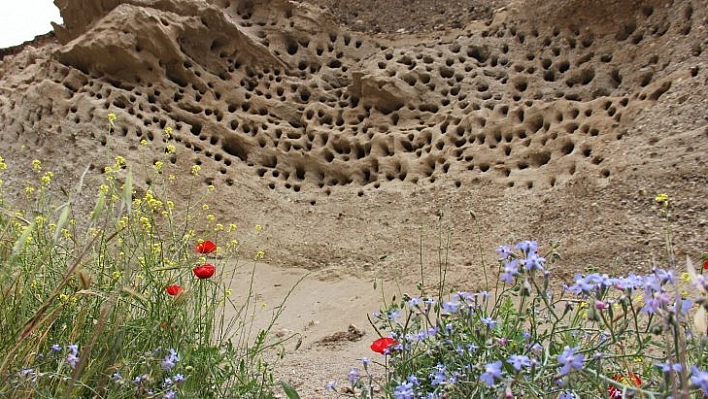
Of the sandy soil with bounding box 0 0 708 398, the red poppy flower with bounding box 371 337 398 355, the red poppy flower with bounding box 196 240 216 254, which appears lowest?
the red poppy flower with bounding box 371 337 398 355

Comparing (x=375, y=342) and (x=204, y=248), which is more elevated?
(x=204, y=248)

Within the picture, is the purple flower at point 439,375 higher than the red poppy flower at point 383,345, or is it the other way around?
the red poppy flower at point 383,345

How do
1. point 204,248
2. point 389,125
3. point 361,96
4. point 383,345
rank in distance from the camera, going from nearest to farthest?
point 383,345 → point 204,248 → point 389,125 → point 361,96

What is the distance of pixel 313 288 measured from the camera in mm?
5523

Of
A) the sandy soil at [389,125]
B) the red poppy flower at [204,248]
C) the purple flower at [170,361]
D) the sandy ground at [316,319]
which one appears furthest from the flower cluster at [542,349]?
the sandy soil at [389,125]

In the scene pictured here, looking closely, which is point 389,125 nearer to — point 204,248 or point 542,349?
point 204,248

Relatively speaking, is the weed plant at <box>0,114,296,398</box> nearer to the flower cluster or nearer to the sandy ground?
the sandy ground

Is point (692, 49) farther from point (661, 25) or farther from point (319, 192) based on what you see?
point (319, 192)

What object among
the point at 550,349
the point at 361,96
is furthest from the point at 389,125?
the point at 550,349

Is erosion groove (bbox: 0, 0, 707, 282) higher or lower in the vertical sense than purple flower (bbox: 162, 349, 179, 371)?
higher

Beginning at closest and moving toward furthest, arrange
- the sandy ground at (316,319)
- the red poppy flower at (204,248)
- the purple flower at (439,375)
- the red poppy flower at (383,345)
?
the purple flower at (439,375) → the red poppy flower at (383,345) → the red poppy flower at (204,248) → the sandy ground at (316,319)

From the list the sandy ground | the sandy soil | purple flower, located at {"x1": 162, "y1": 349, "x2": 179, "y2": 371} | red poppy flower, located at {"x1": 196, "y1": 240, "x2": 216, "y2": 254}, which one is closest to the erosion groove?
the sandy soil

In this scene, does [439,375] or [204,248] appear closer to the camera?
[439,375]

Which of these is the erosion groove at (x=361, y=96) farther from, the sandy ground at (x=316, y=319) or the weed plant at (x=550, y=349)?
the weed plant at (x=550, y=349)
